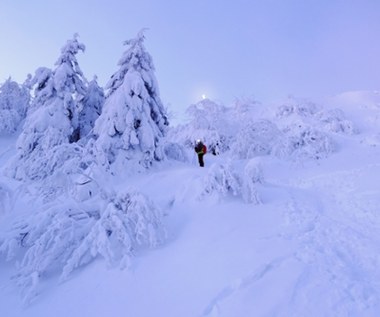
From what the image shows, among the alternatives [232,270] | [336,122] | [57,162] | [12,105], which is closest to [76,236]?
[57,162]

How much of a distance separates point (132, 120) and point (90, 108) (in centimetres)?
631

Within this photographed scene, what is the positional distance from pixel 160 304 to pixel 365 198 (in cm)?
776

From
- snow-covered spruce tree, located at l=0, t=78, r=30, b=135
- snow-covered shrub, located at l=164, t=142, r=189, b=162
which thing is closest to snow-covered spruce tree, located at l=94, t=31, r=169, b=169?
snow-covered shrub, located at l=164, t=142, r=189, b=162

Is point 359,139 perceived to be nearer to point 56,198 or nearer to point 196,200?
point 196,200

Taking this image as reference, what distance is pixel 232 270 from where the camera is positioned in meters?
4.56

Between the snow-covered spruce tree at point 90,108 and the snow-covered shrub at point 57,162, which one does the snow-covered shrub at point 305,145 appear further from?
the snow-covered shrub at point 57,162

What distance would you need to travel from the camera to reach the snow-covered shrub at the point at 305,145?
56.9ft

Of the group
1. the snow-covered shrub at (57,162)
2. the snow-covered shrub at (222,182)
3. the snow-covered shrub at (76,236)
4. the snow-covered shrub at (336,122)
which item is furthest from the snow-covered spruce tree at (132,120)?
the snow-covered shrub at (336,122)

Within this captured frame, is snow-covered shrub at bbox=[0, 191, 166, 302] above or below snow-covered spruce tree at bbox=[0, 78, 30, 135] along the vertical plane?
below

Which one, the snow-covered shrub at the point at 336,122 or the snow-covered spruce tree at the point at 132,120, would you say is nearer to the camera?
the snow-covered spruce tree at the point at 132,120

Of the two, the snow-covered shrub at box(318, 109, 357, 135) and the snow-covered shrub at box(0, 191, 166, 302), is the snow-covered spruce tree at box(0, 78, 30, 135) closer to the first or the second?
the snow-covered shrub at box(0, 191, 166, 302)

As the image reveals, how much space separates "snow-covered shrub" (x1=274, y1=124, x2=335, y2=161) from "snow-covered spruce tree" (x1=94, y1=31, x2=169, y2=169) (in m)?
8.51

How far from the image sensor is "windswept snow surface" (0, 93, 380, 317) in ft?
12.8

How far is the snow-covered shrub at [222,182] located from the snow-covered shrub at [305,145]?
33.4ft
